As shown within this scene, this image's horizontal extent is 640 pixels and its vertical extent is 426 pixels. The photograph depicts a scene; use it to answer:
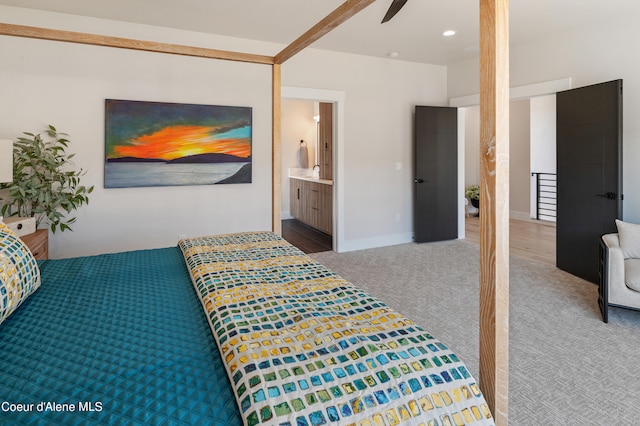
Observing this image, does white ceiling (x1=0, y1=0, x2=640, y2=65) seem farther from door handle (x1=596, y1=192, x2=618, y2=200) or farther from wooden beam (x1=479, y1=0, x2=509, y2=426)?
wooden beam (x1=479, y1=0, x2=509, y2=426)


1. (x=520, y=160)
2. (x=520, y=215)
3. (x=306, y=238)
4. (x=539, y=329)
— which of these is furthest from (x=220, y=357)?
(x=520, y=160)

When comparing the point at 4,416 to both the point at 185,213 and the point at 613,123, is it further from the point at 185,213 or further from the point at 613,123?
the point at 613,123

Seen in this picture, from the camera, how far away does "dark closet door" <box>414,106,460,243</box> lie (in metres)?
5.39

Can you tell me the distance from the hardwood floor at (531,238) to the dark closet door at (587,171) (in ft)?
2.17

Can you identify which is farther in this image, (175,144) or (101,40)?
(175,144)

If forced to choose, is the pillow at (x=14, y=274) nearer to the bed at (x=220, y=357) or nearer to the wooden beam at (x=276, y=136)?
the bed at (x=220, y=357)

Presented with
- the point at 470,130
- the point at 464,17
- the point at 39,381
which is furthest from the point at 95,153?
the point at 470,130

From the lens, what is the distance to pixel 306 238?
6012mm

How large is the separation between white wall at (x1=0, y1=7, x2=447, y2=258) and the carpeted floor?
44.6 inches

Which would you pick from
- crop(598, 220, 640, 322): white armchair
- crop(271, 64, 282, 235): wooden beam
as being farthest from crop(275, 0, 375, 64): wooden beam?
crop(598, 220, 640, 322): white armchair

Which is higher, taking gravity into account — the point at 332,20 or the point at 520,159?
the point at 332,20

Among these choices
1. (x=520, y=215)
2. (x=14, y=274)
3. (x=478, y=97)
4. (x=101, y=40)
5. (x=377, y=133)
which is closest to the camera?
(x=14, y=274)

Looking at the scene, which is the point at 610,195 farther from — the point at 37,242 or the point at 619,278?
the point at 37,242

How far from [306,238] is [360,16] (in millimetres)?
3358
